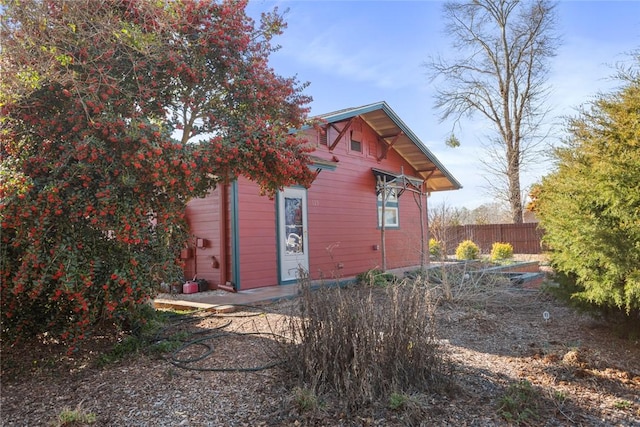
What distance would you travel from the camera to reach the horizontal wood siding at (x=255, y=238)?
7305mm

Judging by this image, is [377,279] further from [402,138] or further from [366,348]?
[366,348]

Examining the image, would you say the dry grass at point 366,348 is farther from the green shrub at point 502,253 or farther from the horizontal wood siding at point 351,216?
the green shrub at point 502,253

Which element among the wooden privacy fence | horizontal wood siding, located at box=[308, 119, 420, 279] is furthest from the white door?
the wooden privacy fence

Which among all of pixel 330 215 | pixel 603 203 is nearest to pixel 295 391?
pixel 603 203

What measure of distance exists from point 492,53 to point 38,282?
22.0 meters

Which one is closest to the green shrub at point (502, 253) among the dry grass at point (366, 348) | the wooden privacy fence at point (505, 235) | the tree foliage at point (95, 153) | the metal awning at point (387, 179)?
the wooden privacy fence at point (505, 235)

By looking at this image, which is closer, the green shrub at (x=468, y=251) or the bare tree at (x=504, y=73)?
the green shrub at (x=468, y=251)

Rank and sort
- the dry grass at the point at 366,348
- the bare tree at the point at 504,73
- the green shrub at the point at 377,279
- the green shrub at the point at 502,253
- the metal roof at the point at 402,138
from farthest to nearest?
the bare tree at the point at 504,73 → the green shrub at the point at 502,253 → the metal roof at the point at 402,138 → the green shrub at the point at 377,279 → the dry grass at the point at 366,348

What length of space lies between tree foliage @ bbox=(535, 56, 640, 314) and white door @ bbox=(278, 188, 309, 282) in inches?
198

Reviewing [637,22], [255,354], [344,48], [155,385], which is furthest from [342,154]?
[155,385]

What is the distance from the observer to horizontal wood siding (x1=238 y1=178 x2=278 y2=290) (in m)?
7.30

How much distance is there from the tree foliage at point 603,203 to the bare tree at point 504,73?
16.5 m

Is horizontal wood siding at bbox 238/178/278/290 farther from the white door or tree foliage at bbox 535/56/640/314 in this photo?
tree foliage at bbox 535/56/640/314

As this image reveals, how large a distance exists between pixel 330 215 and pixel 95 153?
6636mm
